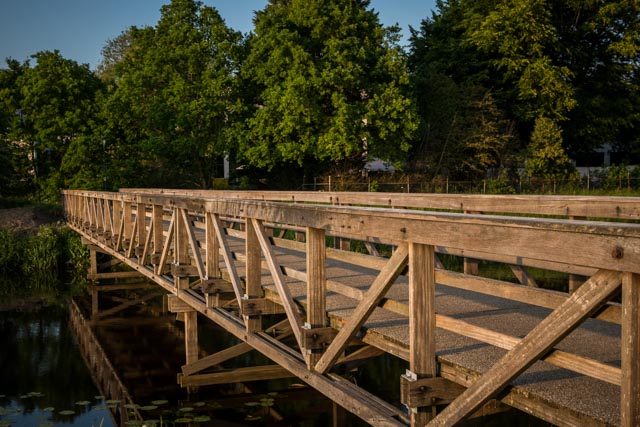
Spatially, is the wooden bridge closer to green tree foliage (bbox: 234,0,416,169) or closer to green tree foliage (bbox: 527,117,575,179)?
green tree foliage (bbox: 234,0,416,169)

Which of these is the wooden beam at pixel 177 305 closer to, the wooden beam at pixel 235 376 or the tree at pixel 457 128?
the wooden beam at pixel 235 376

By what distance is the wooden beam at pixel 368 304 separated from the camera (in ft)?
12.3

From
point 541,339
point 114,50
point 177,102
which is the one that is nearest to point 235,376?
point 541,339

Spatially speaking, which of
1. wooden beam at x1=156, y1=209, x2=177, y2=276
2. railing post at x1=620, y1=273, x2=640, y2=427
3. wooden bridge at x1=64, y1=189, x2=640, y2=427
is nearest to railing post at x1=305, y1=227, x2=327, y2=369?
wooden bridge at x1=64, y1=189, x2=640, y2=427

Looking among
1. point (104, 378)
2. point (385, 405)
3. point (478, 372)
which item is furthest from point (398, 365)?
point (478, 372)

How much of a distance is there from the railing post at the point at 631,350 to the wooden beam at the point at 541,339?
63 millimetres

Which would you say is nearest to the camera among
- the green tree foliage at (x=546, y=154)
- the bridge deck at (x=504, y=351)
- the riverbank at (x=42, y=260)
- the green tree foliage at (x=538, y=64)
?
the bridge deck at (x=504, y=351)

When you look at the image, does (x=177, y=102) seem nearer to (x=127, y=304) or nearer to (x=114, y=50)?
(x=127, y=304)

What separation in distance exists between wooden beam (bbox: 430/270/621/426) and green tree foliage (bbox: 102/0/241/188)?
106 feet

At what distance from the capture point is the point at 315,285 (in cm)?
508

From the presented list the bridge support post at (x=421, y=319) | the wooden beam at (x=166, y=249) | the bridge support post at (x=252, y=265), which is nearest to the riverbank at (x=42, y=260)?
the wooden beam at (x=166, y=249)

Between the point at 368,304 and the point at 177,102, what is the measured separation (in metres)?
32.7

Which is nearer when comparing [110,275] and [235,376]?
[235,376]

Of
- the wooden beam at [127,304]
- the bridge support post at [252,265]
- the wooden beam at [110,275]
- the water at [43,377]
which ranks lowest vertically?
the water at [43,377]
